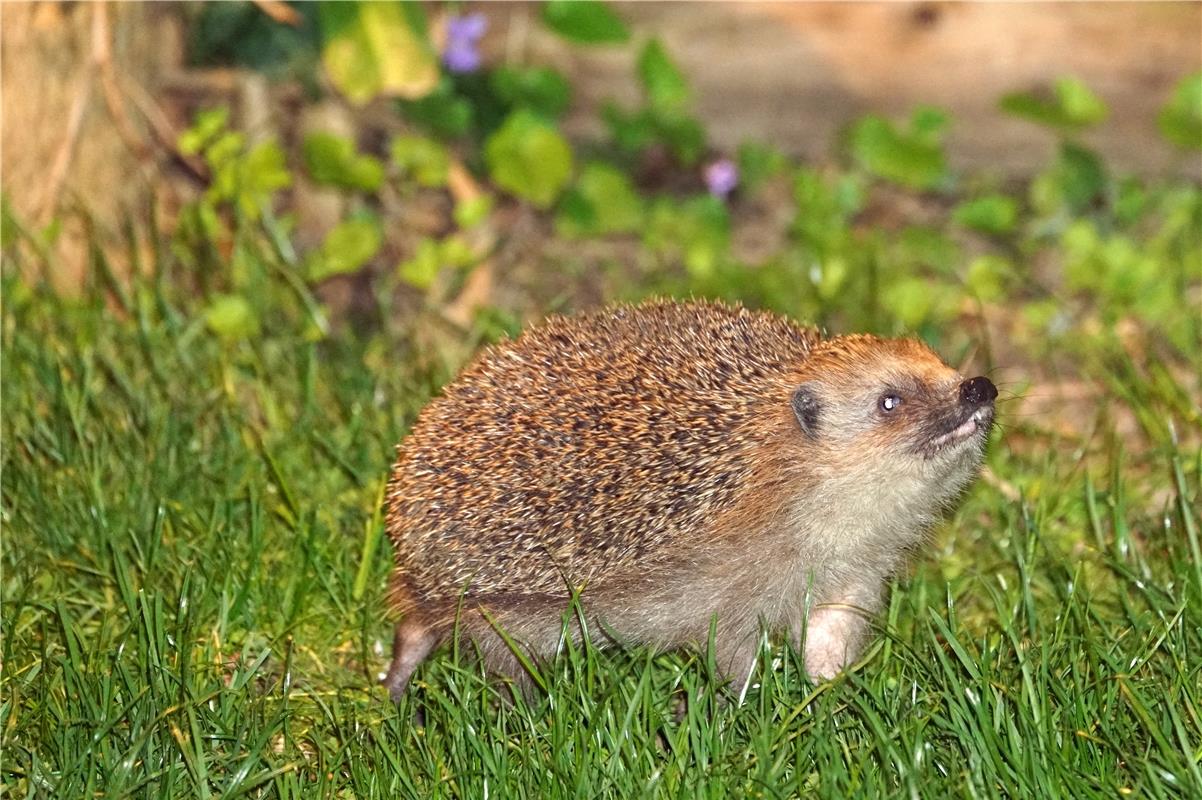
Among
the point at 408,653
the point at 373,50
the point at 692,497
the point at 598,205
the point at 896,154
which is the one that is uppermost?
the point at 373,50

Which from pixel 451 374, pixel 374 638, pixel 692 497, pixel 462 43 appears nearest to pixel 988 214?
pixel 462 43

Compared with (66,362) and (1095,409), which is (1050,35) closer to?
(1095,409)

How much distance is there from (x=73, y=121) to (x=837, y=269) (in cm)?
324

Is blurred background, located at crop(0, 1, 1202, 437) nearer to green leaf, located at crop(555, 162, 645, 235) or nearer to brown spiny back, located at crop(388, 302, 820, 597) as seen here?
green leaf, located at crop(555, 162, 645, 235)

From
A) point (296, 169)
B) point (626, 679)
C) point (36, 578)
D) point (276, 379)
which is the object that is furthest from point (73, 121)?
point (626, 679)

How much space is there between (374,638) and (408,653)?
12.3 inches

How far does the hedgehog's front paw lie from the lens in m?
4.62

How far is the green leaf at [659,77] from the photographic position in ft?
25.1

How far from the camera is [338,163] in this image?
700 centimetres

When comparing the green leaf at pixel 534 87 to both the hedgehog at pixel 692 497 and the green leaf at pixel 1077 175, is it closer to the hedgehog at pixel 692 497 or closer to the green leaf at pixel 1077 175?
the green leaf at pixel 1077 175

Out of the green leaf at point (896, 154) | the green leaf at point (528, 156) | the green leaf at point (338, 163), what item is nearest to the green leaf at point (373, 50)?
the green leaf at point (338, 163)

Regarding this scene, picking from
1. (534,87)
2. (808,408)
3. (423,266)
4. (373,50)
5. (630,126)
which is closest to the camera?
(808,408)

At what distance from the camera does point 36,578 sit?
16.5 feet

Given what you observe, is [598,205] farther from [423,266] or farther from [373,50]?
[373,50]
